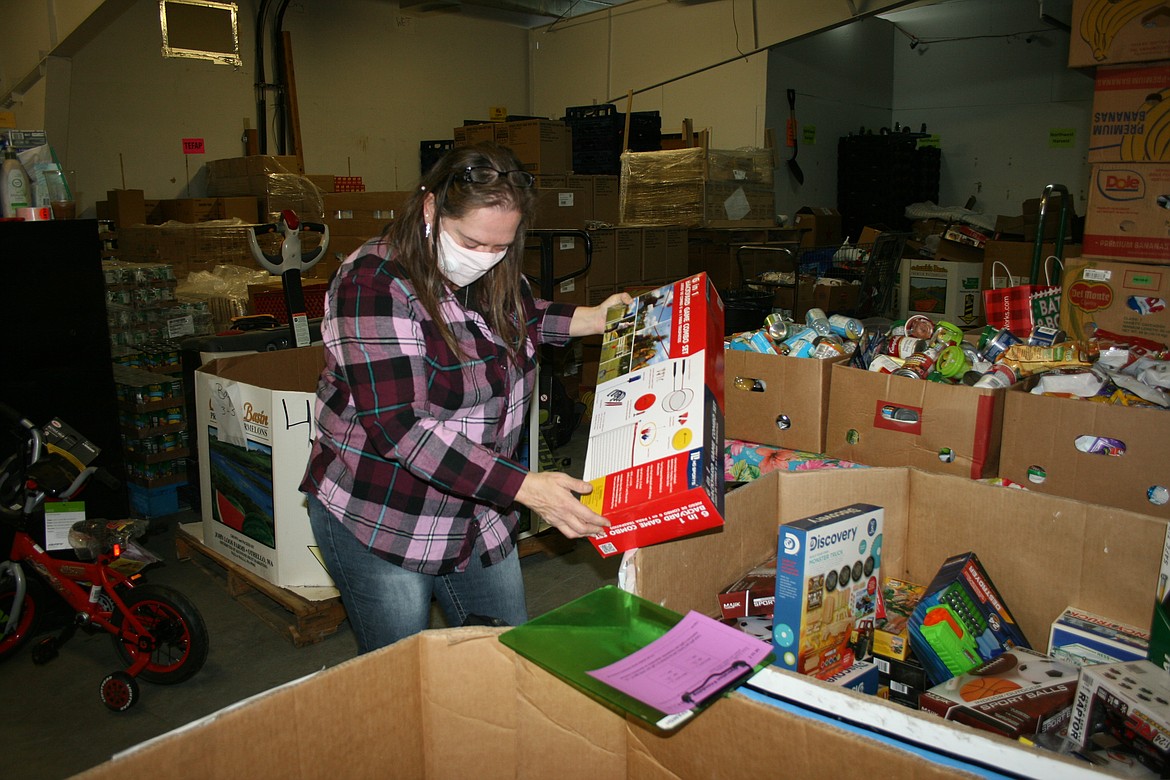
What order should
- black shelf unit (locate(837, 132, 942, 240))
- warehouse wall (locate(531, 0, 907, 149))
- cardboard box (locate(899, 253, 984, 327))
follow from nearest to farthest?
cardboard box (locate(899, 253, 984, 327)), warehouse wall (locate(531, 0, 907, 149)), black shelf unit (locate(837, 132, 942, 240))

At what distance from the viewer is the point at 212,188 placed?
673 centimetres

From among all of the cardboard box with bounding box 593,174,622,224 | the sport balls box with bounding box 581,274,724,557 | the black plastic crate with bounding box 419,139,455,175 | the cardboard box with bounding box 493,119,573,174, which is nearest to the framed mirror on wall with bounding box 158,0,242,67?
the black plastic crate with bounding box 419,139,455,175

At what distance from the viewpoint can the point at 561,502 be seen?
1.17 metres

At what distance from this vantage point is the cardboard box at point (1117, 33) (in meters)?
3.01

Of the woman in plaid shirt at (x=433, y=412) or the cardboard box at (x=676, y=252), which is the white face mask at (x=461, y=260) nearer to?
the woman in plaid shirt at (x=433, y=412)

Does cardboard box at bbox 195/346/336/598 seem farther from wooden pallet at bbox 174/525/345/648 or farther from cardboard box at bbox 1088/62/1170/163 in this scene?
cardboard box at bbox 1088/62/1170/163

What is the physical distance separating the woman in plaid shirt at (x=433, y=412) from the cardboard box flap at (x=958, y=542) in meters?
0.31

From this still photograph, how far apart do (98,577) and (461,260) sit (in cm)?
181

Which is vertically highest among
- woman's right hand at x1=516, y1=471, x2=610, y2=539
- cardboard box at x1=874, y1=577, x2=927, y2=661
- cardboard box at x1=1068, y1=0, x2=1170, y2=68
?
cardboard box at x1=1068, y1=0, x2=1170, y2=68

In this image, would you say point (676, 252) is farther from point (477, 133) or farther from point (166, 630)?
point (166, 630)

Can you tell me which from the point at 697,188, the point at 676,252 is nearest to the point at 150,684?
the point at 676,252

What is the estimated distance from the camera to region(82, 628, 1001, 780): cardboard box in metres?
0.71

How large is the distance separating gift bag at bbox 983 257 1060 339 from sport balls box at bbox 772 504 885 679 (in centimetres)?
119

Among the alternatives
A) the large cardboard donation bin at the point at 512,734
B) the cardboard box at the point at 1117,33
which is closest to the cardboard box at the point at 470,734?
the large cardboard donation bin at the point at 512,734
